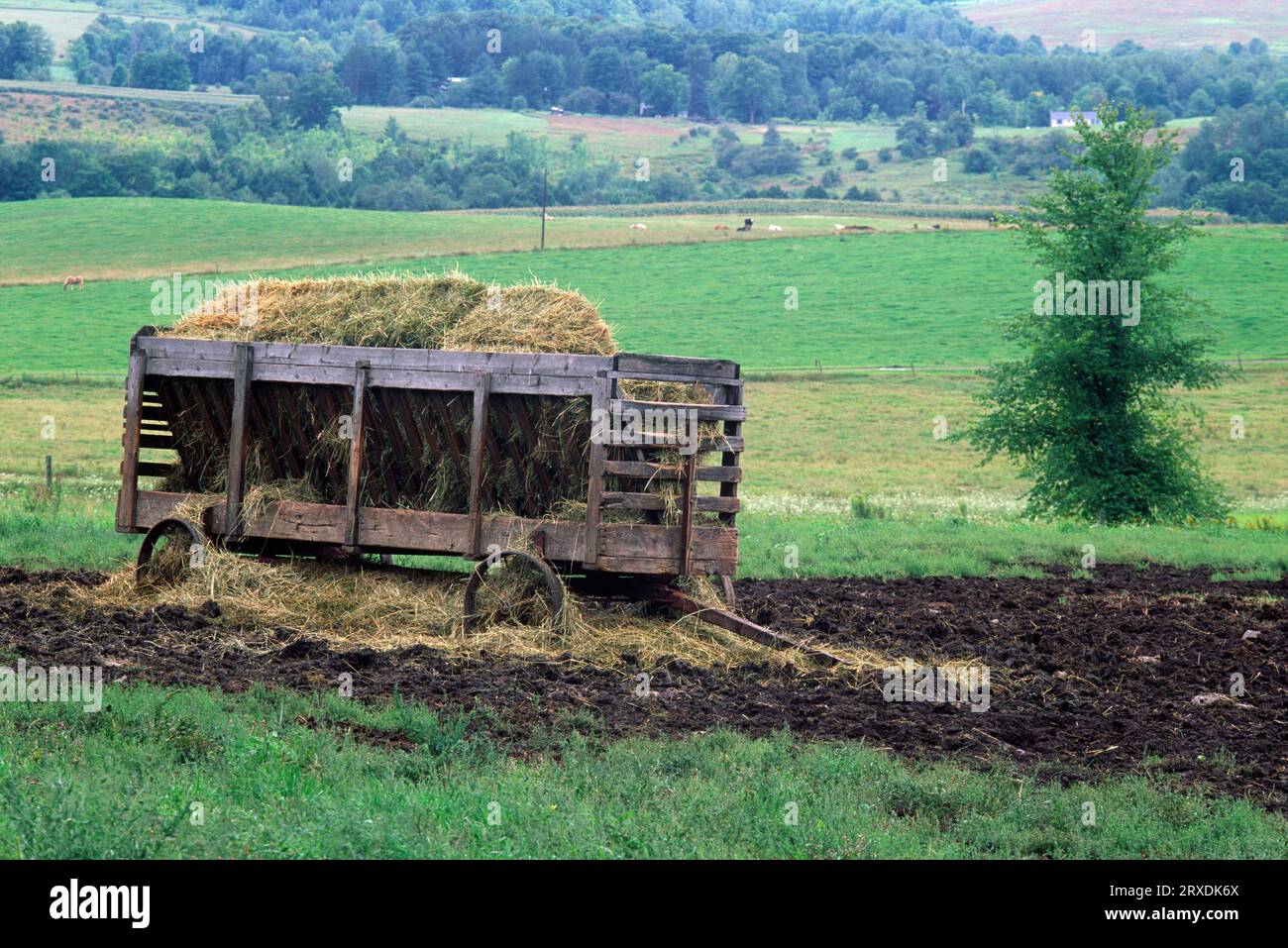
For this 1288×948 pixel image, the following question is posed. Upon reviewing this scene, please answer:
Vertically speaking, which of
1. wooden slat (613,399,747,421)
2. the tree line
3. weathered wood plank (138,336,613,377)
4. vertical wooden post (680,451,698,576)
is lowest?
vertical wooden post (680,451,698,576)

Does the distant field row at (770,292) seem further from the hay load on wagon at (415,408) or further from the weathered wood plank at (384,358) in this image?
the weathered wood plank at (384,358)

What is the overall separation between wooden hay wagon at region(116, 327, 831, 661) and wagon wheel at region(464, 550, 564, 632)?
0.03m

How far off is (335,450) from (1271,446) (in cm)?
3486

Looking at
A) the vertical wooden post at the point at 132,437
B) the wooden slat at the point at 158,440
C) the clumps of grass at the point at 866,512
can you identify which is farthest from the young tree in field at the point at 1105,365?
the vertical wooden post at the point at 132,437

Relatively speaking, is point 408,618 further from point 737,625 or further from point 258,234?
point 258,234

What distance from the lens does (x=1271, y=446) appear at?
39875 mm

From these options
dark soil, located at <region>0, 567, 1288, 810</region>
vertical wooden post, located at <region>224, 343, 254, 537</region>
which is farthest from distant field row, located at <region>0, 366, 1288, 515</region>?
vertical wooden post, located at <region>224, 343, 254, 537</region>

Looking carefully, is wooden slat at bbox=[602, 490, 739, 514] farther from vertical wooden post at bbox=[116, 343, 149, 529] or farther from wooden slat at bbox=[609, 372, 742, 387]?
vertical wooden post at bbox=[116, 343, 149, 529]

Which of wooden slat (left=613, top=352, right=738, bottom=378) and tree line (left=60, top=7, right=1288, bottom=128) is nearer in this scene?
wooden slat (left=613, top=352, right=738, bottom=378)

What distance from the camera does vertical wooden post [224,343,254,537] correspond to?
1199 cm

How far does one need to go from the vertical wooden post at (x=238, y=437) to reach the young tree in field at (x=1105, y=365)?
17.9 meters

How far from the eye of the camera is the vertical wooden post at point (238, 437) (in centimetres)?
Answer: 1199
